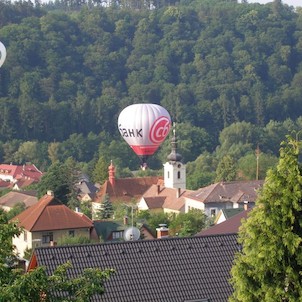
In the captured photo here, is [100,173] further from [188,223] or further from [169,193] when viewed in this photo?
[188,223]

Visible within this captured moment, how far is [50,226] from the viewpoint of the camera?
1427 inches

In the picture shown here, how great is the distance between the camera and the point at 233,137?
88.9 metres

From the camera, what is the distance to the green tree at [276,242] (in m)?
10.7

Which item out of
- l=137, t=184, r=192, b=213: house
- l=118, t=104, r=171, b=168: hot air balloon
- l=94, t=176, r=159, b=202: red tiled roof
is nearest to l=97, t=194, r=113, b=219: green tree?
l=137, t=184, r=192, b=213: house

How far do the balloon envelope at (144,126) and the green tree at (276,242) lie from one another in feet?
152

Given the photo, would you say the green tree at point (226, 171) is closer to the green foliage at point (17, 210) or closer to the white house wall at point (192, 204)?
the white house wall at point (192, 204)

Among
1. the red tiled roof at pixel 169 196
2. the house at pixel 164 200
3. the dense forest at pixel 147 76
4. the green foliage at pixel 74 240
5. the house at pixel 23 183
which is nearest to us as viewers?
the green foliage at pixel 74 240

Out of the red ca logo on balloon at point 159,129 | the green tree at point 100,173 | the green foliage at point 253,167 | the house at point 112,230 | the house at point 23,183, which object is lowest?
the house at point 23,183

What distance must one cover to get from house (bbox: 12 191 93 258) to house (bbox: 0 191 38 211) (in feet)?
39.6

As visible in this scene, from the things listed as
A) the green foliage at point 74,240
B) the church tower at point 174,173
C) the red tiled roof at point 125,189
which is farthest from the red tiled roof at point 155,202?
the green foliage at point 74,240

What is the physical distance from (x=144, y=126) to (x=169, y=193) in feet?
19.7

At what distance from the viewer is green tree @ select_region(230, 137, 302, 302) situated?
10.7 m

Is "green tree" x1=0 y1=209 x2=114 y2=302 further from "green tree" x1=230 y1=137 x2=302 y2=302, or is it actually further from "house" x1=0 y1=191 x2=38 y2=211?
"house" x1=0 y1=191 x2=38 y2=211

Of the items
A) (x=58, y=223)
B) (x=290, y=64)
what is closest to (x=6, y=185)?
(x=58, y=223)
